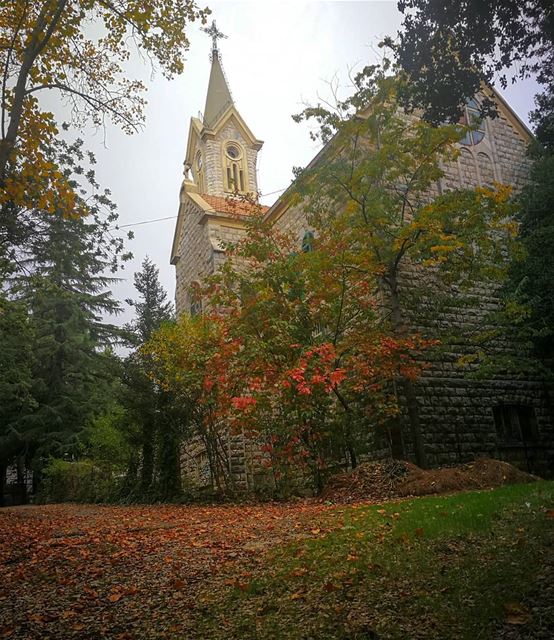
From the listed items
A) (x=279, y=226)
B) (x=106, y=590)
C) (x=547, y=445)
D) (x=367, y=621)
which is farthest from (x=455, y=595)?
(x=279, y=226)

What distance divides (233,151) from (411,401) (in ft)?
74.2

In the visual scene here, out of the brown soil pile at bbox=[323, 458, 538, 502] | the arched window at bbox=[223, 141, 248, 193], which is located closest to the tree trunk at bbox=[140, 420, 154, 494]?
the brown soil pile at bbox=[323, 458, 538, 502]

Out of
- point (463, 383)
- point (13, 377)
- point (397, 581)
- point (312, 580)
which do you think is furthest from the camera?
point (13, 377)

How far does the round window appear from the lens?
30531mm

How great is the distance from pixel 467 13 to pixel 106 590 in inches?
306

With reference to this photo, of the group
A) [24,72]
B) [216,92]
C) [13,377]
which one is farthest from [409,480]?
[216,92]

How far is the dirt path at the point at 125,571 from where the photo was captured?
408cm

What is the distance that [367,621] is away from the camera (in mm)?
3637

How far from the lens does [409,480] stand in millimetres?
9938

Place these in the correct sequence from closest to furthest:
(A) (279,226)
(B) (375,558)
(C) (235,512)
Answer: (B) (375,558) < (C) (235,512) < (A) (279,226)

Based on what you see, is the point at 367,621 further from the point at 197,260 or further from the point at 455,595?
the point at 197,260

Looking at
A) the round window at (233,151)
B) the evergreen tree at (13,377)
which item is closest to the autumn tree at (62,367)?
the evergreen tree at (13,377)

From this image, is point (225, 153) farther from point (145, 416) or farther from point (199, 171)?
point (145, 416)

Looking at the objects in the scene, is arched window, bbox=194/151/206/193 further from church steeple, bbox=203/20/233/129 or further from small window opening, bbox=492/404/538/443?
small window opening, bbox=492/404/538/443
